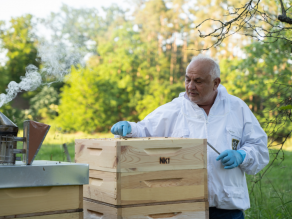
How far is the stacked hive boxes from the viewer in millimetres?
2141

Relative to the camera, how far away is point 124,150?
214 centimetres

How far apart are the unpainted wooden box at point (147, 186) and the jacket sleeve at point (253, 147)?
495 millimetres

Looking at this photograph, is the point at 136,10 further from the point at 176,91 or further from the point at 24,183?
the point at 24,183

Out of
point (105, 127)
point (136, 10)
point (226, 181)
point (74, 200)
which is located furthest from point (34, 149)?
point (136, 10)

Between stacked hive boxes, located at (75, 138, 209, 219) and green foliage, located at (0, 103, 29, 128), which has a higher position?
green foliage, located at (0, 103, 29, 128)

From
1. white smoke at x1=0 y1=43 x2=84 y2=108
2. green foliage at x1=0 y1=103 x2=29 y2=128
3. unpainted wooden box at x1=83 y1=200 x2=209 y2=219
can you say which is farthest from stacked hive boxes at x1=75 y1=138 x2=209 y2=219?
green foliage at x1=0 y1=103 x2=29 y2=128

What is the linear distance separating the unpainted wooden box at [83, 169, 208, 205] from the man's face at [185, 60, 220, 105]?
0.72m

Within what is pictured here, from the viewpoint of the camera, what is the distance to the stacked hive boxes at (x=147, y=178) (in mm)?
2141

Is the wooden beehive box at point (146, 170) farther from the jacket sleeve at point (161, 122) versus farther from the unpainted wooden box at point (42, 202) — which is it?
the jacket sleeve at point (161, 122)

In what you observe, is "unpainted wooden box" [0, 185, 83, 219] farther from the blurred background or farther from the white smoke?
the blurred background

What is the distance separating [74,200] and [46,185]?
0.65 feet

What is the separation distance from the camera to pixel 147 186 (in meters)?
2.22

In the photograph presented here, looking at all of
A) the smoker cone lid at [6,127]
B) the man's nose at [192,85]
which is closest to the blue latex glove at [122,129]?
the man's nose at [192,85]

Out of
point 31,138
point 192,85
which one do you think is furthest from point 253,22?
point 31,138
